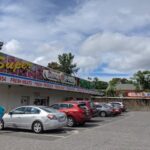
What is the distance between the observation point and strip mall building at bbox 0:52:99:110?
23.5 meters

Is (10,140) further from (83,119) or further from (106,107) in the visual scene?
(106,107)

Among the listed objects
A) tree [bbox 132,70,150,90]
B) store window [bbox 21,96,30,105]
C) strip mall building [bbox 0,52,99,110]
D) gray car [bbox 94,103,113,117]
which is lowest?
gray car [bbox 94,103,113,117]

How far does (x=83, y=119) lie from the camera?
20.5 metres

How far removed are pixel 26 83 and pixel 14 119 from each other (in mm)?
8002

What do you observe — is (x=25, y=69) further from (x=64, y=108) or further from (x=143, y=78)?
(x=143, y=78)

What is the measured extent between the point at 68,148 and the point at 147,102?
A: 170 feet

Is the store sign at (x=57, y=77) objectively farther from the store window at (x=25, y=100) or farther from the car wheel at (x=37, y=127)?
the car wheel at (x=37, y=127)

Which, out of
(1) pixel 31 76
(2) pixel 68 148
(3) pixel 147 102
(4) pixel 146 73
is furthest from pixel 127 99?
(2) pixel 68 148

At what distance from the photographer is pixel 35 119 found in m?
16.5

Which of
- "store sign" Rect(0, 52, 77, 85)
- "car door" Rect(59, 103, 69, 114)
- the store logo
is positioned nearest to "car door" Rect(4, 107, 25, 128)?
"car door" Rect(59, 103, 69, 114)

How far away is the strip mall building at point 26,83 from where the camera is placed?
23.5 metres

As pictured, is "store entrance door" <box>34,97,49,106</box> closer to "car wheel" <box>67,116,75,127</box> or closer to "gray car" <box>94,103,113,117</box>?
"gray car" <box>94,103,113,117</box>

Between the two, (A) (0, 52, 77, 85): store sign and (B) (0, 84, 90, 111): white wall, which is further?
(B) (0, 84, 90, 111): white wall

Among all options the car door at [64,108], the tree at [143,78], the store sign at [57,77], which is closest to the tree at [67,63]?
the tree at [143,78]
